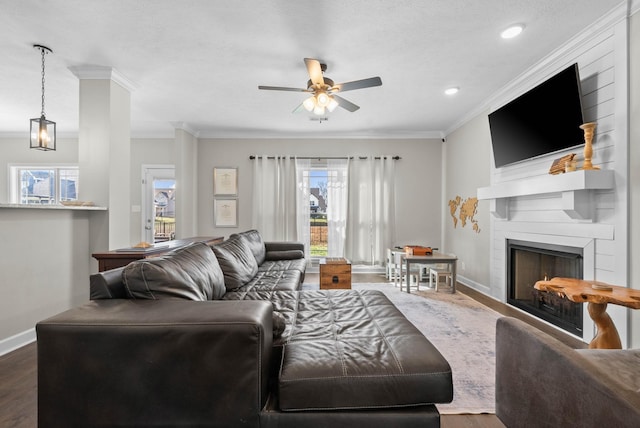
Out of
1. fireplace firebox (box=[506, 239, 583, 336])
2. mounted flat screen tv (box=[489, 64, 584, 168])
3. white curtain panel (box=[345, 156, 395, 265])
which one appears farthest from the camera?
white curtain panel (box=[345, 156, 395, 265])

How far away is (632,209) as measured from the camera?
7.44 ft

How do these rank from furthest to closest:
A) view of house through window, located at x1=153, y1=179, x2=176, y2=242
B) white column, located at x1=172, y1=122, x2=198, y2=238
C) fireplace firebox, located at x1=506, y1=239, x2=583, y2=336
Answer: view of house through window, located at x1=153, y1=179, x2=176, y2=242 < white column, located at x1=172, y1=122, x2=198, y2=238 < fireplace firebox, located at x1=506, y1=239, x2=583, y2=336

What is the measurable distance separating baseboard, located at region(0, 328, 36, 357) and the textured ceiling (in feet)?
8.10

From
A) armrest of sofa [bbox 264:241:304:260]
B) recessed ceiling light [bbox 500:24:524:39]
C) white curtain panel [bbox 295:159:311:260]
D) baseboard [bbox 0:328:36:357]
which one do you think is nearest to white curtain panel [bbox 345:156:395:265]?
white curtain panel [bbox 295:159:311:260]

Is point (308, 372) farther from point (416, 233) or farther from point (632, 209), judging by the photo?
point (416, 233)

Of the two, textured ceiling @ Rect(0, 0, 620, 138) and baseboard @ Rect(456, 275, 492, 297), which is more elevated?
textured ceiling @ Rect(0, 0, 620, 138)

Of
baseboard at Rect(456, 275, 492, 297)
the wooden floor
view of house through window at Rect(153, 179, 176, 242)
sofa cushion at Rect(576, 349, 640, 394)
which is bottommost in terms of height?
the wooden floor

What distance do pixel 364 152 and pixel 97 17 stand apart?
13.8ft

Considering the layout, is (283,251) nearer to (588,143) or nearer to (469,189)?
(469,189)

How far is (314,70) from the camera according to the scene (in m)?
2.70

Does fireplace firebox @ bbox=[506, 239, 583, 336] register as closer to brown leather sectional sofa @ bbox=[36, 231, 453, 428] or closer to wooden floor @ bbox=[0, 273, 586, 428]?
wooden floor @ bbox=[0, 273, 586, 428]

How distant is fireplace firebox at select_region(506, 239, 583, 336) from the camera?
9.31ft

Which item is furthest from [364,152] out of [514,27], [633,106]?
[633,106]

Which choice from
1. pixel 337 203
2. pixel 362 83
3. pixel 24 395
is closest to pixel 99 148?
pixel 24 395
